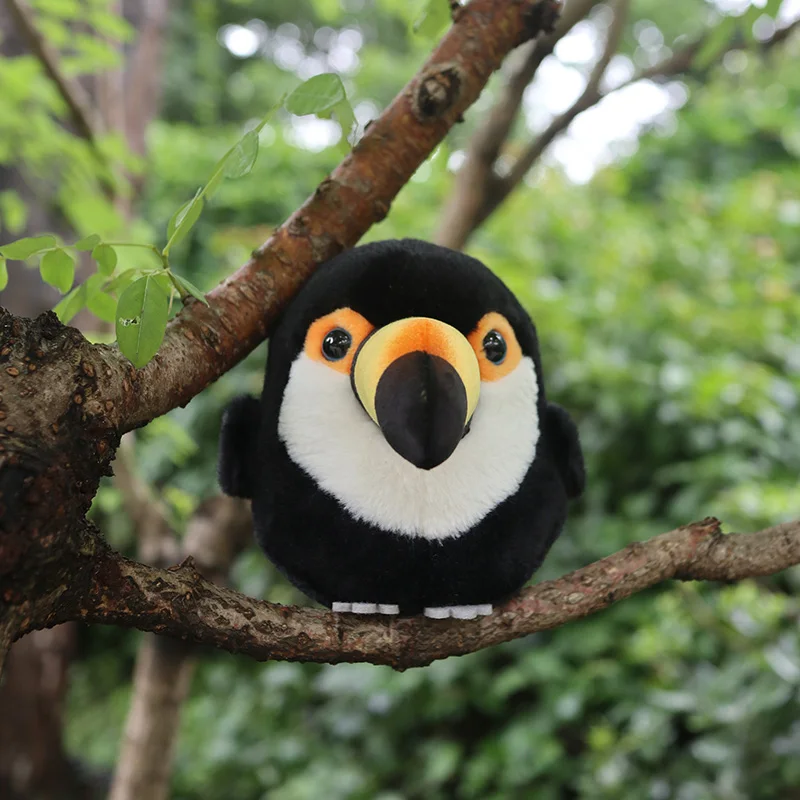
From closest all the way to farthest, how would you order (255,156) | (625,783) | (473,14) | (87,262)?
(255,156), (473,14), (625,783), (87,262)

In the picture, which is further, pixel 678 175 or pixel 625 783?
pixel 678 175

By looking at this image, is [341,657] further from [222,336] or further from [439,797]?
[439,797]

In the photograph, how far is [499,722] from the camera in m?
1.75

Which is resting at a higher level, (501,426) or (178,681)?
(501,426)

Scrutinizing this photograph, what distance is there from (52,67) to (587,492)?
4.37ft

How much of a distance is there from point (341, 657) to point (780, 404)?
4.86 ft

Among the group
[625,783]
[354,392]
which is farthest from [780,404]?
[354,392]

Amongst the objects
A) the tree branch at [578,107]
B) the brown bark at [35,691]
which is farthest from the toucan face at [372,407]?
the brown bark at [35,691]

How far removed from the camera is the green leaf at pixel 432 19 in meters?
0.71

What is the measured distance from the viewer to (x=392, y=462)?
1.62 ft

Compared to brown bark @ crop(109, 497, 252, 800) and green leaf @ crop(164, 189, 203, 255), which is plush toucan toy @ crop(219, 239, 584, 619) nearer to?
green leaf @ crop(164, 189, 203, 255)

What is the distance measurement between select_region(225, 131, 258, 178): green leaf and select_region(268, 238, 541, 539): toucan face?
90 mm

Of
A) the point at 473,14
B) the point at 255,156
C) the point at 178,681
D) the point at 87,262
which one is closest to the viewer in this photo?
the point at 255,156

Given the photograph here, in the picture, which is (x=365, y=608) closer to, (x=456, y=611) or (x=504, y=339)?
(x=456, y=611)
